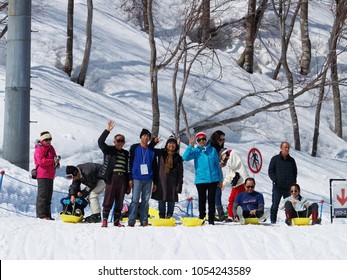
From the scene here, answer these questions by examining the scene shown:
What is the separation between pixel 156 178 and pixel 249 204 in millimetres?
1877

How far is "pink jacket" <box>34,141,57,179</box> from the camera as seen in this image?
16.8m

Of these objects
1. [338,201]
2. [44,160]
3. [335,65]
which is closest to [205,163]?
[44,160]

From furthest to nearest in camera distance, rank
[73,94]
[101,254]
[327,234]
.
→ [73,94] → [327,234] → [101,254]

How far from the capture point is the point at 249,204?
16578mm

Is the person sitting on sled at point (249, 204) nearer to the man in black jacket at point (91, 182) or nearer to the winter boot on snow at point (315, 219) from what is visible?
the winter boot on snow at point (315, 219)

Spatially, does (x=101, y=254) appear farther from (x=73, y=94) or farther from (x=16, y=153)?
(x=73, y=94)

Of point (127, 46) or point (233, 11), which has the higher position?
point (233, 11)

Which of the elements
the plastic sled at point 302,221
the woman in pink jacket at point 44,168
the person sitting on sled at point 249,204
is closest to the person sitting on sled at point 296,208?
the plastic sled at point 302,221

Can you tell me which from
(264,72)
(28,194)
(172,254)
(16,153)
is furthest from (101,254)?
(264,72)

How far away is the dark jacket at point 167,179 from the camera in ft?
51.8

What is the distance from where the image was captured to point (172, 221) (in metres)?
15.4

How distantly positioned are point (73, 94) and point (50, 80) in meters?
1.33

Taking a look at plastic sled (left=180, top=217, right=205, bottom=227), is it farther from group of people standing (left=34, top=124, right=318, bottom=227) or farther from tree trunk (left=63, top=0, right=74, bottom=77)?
tree trunk (left=63, top=0, right=74, bottom=77)

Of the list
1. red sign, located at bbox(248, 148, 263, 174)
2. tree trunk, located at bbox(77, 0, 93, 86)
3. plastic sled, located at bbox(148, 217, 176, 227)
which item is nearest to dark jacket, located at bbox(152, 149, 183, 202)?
plastic sled, located at bbox(148, 217, 176, 227)
